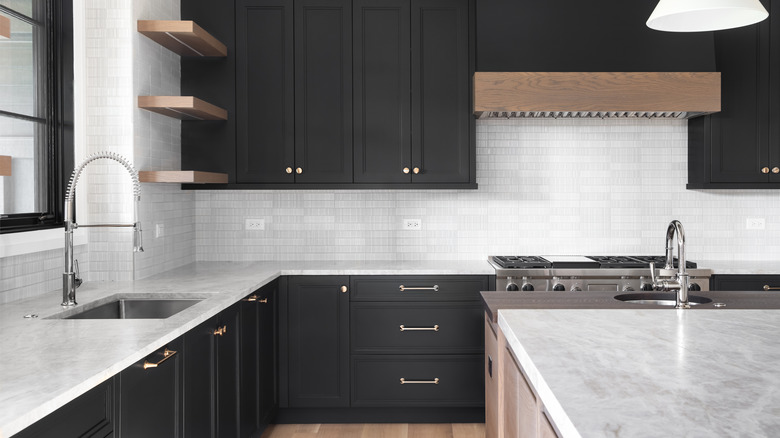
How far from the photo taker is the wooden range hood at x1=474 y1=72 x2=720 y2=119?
151 inches

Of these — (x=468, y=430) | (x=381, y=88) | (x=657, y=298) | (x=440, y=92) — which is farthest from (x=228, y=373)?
(x=440, y=92)

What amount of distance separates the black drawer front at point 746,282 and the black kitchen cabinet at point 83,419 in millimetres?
3304

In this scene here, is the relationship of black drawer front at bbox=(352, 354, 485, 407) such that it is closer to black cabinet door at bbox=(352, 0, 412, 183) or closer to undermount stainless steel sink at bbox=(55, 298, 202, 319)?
black cabinet door at bbox=(352, 0, 412, 183)

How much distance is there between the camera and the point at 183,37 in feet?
11.6

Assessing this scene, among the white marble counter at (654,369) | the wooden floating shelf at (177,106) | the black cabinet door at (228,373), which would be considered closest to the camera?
the white marble counter at (654,369)

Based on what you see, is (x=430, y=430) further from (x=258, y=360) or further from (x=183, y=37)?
(x=183, y=37)

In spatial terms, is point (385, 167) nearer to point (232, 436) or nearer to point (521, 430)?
point (232, 436)

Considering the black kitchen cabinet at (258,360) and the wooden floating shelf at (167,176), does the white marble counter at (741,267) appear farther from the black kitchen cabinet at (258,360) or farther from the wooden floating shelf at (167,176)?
the wooden floating shelf at (167,176)

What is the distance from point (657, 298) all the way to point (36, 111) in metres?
2.86

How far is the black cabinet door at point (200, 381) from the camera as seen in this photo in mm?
2305

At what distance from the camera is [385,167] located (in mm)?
3988

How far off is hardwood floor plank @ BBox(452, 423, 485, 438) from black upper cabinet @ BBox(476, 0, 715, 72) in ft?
6.97

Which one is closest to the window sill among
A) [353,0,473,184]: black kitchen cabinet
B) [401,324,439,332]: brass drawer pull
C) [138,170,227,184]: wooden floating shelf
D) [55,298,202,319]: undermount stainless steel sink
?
[55,298,202,319]: undermount stainless steel sink

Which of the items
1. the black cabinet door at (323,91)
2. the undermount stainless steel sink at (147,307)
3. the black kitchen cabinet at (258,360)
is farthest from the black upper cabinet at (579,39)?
the undermount stainless steel sink at (147,307)
